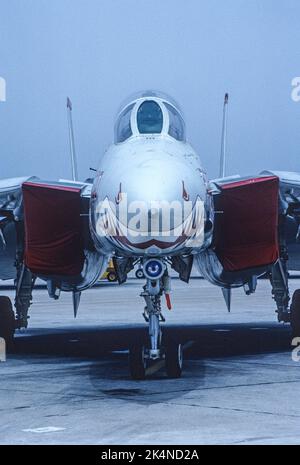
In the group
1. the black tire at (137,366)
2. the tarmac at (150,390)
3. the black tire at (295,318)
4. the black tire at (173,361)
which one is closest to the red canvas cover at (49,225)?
the tarmac at (150,390)

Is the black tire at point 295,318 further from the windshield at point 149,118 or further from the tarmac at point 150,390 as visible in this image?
the windshield at point 149,118

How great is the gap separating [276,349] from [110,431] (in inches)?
300

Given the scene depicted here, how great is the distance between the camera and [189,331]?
2056 centimetres

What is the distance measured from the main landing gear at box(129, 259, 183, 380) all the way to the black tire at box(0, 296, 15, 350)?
490 cm

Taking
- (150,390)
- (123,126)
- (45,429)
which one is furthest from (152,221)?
(123,126)

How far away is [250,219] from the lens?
13.9m

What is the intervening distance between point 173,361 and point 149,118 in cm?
323

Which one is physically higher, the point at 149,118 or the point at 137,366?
the point at 149,118

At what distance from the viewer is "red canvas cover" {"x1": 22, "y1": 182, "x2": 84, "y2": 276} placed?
547 inches

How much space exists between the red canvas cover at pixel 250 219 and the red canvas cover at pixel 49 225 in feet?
6.65

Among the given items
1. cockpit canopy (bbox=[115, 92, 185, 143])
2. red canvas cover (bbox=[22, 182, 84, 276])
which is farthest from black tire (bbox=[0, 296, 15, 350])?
cockpit canopy (bbox=[115, 92, 185, 143])

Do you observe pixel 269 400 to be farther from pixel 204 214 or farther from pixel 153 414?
pixel 204 214

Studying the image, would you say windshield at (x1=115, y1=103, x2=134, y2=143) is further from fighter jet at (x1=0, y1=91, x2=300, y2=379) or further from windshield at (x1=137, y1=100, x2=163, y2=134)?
windshield at (x1=137, y1=100, x2=163, y2=134)

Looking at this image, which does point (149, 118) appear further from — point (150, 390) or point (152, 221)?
point (150, 390)
